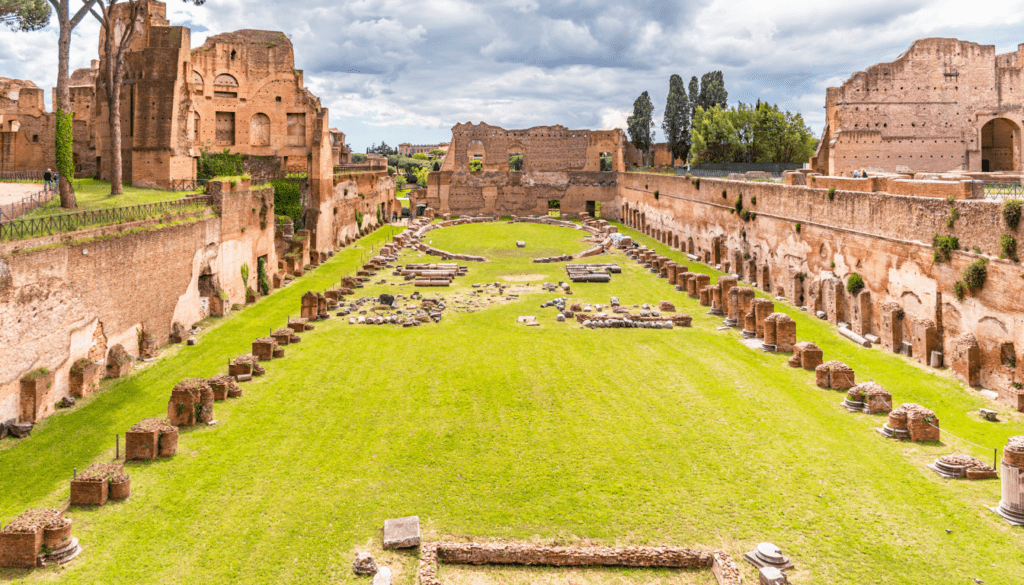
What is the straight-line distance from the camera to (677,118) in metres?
54.8

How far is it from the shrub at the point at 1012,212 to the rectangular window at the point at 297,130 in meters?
33.1

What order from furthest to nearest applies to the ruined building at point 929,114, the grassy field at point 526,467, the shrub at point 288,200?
the shrub at point 288,200
the ruined building at point 929,114
the grassy field at point 526,467

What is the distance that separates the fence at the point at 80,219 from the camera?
42.3 feet

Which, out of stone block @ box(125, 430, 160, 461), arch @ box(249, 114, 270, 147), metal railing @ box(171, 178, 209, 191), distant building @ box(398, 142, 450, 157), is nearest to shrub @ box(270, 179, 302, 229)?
metal railing @ box(171, 178, 209, 191)

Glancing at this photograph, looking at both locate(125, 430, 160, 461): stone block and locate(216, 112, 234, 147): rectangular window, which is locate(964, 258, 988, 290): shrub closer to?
locate(125, 430, 160, 461): stone block

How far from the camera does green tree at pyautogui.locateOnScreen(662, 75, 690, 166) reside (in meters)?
54.7

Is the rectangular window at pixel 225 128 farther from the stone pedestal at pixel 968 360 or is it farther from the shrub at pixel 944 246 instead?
the stone pedestal at pixel 968 360

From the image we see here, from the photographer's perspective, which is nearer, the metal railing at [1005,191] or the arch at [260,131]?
the metal railing at [1005,191]

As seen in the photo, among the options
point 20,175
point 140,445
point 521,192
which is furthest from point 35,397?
point 521,192

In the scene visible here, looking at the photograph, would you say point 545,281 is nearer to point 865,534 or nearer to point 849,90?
point 849,90

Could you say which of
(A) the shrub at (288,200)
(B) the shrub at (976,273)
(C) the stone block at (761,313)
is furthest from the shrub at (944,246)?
(A) the shrub at (288,200)

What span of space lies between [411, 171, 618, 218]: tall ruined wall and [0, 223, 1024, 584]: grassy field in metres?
36.8

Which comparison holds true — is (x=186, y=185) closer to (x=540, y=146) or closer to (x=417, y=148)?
(x=540, y=146)

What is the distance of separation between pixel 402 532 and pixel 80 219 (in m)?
10.8
